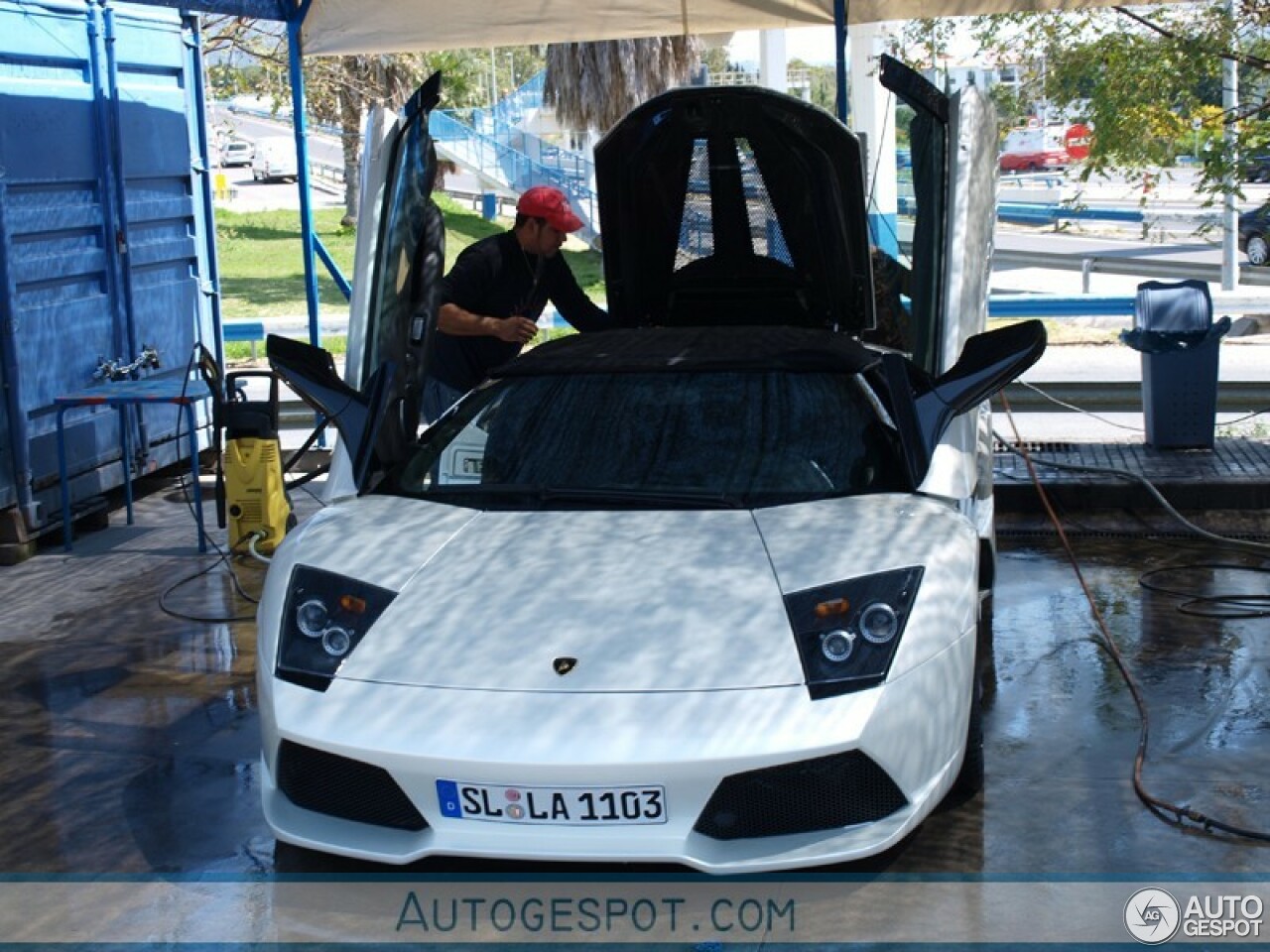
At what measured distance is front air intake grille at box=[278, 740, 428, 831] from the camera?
3.77 metres

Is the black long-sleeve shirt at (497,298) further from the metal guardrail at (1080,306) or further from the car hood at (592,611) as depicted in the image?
the metal guardrail at (1080,306)

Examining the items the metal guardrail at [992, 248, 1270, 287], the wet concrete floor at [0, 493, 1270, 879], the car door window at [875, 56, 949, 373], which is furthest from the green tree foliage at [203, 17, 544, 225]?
the metal guardrail at [992, 248, 1270, 287]

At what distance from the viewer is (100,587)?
766 centimetres

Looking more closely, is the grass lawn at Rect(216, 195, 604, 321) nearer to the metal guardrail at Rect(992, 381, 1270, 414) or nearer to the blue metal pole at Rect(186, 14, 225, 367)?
the blue metal pole at Rect(186, 14, 225, 367)

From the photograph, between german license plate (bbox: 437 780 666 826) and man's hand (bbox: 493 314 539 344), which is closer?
german license plate (bbox: 437 780 666 826)

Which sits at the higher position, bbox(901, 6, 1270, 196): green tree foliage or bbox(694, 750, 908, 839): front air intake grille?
bbox(901, 6, 1270, 196): green tree foliage

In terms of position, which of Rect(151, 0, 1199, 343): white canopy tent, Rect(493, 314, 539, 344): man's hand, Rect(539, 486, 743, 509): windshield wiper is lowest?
Rect(539, 486, 743, 509): windshield wiper

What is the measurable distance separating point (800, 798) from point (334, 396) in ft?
7.65

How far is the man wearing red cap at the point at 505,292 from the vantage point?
23.9 feet

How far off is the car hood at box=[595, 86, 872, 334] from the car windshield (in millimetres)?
2049

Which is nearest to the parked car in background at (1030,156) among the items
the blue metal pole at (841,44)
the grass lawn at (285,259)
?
the grass lawn at (285,259)

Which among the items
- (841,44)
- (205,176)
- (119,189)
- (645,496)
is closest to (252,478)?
(119,189)

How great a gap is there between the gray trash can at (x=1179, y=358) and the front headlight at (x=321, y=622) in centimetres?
646

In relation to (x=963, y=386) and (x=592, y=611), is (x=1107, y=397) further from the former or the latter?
(x=592, y=611)
